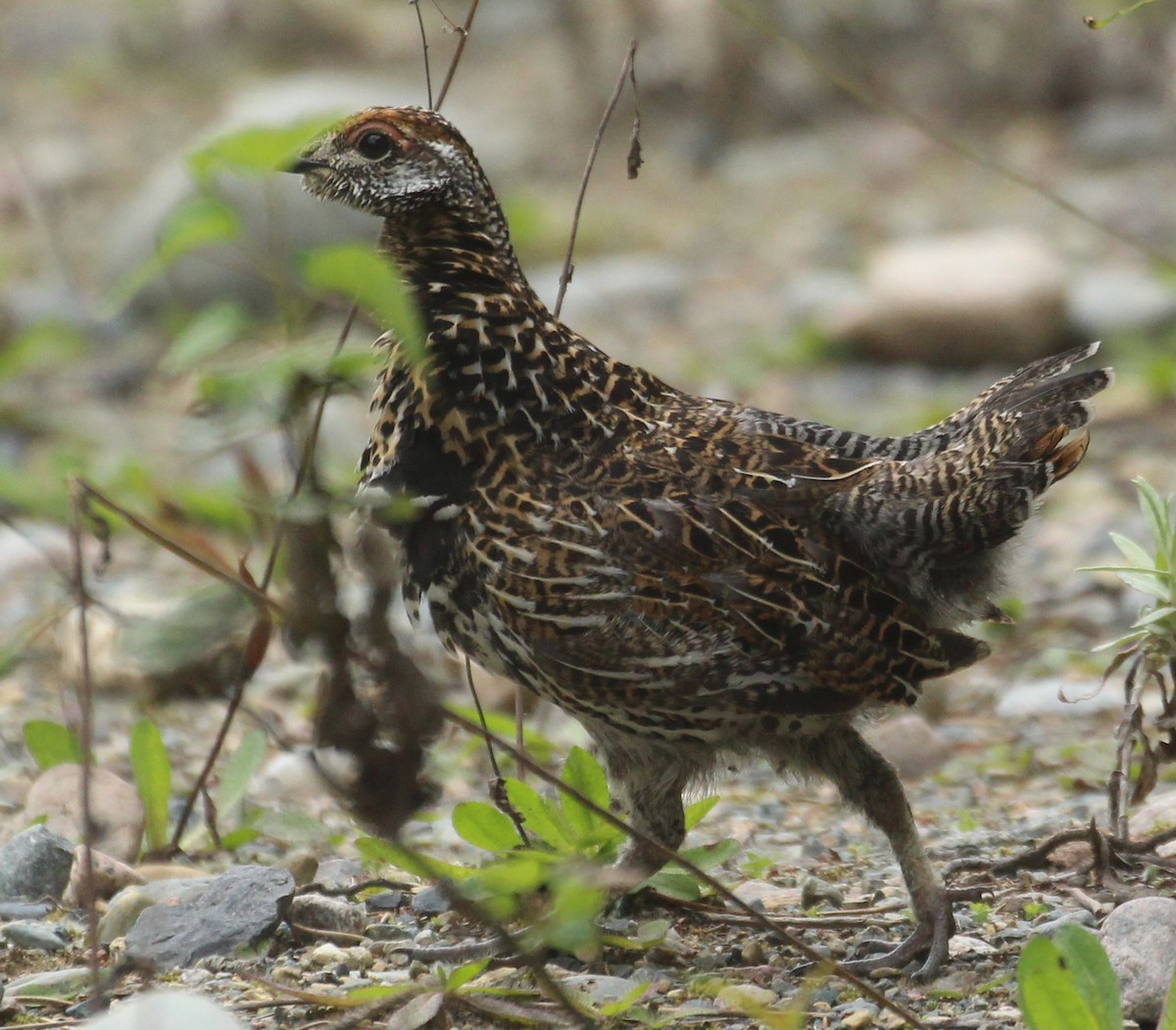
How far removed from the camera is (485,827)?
3.79 m

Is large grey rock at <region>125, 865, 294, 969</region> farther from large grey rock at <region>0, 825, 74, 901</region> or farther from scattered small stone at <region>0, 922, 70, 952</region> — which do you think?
large grey rock at <region>0, 825, 74, 901</region>

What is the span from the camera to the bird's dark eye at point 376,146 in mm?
4148

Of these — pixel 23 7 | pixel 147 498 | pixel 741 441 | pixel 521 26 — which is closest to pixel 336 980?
pixel 741 441

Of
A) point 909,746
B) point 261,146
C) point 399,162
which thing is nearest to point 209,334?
point 261,146

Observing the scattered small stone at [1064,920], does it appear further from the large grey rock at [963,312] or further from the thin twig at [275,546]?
the large grey rock at [963,312]

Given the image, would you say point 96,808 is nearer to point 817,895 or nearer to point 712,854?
point 712,854

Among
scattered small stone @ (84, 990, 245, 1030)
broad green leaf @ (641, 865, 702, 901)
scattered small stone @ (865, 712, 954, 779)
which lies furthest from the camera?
scattered small stone @ (865, 712, 954, 779)

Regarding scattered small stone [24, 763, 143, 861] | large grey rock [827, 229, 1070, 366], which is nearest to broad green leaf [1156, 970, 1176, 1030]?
scattered small stone [24, 763, 143, 861]

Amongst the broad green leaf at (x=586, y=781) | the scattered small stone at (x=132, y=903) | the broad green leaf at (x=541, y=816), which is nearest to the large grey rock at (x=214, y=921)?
the scattered small stone at (x=132, y=903)

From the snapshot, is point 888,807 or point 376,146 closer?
point 888,807

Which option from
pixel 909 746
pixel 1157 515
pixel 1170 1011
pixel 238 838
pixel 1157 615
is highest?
pixel 909 746

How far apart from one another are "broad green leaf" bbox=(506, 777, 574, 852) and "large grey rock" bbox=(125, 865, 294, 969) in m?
0.55

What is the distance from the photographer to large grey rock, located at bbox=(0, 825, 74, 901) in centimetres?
412

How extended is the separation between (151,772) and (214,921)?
0.73 metres
